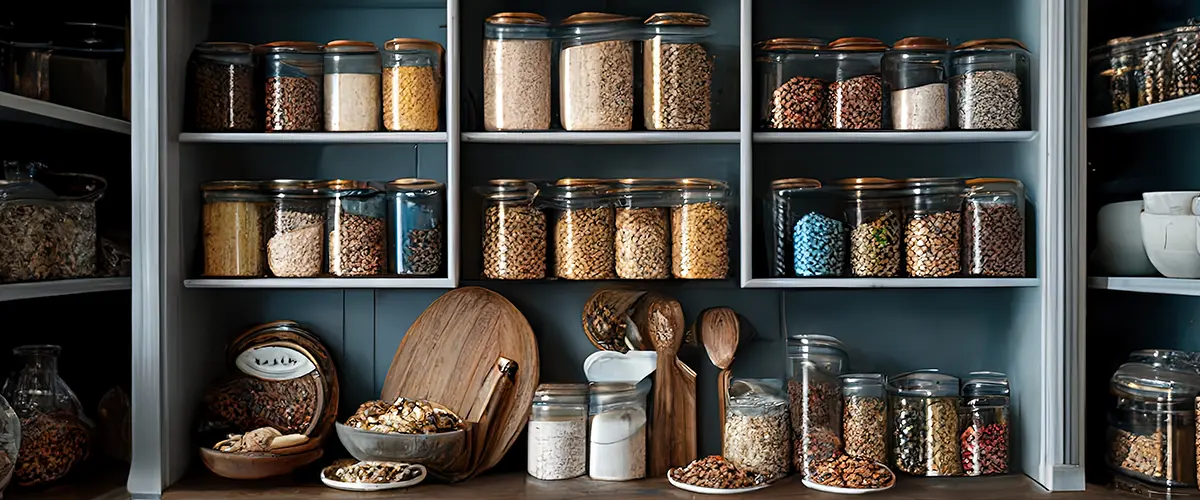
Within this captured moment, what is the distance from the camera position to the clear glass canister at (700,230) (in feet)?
6.78

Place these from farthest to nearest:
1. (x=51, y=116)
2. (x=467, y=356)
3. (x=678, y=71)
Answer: (x=467, y=356)
(x=678, y=71)
(x=51, y=116)

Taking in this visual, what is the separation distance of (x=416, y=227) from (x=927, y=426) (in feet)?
3.91

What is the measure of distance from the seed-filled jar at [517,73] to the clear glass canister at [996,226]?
931mm

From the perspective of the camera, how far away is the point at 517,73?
81.0 inches

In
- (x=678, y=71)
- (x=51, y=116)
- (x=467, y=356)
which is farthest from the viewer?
(x=467, y=356)

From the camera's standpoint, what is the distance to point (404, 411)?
6.82 feet

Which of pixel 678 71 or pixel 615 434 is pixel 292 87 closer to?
pixel 678 71

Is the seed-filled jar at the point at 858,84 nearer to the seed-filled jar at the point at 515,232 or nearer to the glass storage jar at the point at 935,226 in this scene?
the glass storage jar at the point at 935,226

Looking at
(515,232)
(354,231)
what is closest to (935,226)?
(515,232)

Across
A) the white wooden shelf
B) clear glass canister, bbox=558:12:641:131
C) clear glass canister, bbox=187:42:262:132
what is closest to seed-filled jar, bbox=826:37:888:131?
clear glass canister, bbox=558:12:641:131

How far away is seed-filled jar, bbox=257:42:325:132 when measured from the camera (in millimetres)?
2068

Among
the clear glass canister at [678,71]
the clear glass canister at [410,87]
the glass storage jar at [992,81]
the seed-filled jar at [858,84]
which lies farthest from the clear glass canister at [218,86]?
the glass storage jar at [992,81]

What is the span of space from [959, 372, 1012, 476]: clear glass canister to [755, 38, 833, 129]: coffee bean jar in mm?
701

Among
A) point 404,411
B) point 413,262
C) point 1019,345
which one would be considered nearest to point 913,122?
point 1019,345
